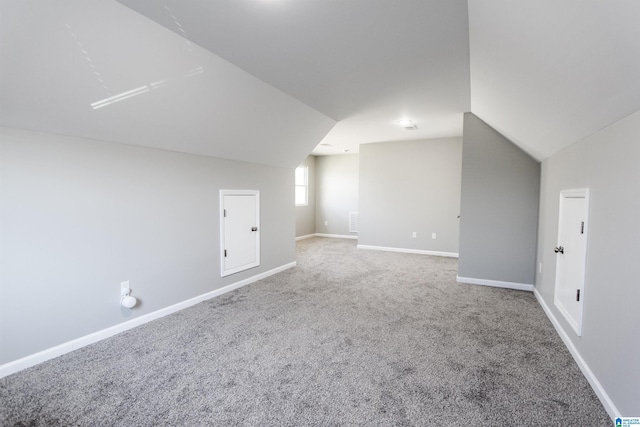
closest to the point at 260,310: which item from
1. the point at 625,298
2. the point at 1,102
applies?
the point at 1,102

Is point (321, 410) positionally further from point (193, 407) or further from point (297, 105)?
point (297, 105)

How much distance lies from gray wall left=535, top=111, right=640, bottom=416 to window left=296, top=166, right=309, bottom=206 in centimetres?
629

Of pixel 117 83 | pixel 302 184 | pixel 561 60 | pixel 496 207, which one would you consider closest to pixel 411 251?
pixel 496 207

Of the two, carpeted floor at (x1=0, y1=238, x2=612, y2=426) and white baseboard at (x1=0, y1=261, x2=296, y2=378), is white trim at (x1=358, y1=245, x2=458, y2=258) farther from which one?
white baseboard at (x1=0, y1=261, x2=296, y2=378)

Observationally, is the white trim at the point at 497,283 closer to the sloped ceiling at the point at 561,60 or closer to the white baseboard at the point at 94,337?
the sloped ceiling at the point at 561,60

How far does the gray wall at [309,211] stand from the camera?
8.01m

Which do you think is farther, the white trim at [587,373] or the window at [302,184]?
the window at [302,184]

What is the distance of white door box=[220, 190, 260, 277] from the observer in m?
3.69

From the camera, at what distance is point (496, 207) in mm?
3963

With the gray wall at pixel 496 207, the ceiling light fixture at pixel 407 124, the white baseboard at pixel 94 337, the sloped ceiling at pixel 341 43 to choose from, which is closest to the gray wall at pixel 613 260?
the sloped ceiling at pixel 341 43

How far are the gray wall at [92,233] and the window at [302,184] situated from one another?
4.53m

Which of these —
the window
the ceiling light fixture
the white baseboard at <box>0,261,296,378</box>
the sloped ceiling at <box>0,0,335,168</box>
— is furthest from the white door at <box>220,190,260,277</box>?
the window

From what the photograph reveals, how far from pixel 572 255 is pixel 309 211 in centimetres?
641

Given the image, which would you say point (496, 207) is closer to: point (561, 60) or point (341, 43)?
point (561, 60)
